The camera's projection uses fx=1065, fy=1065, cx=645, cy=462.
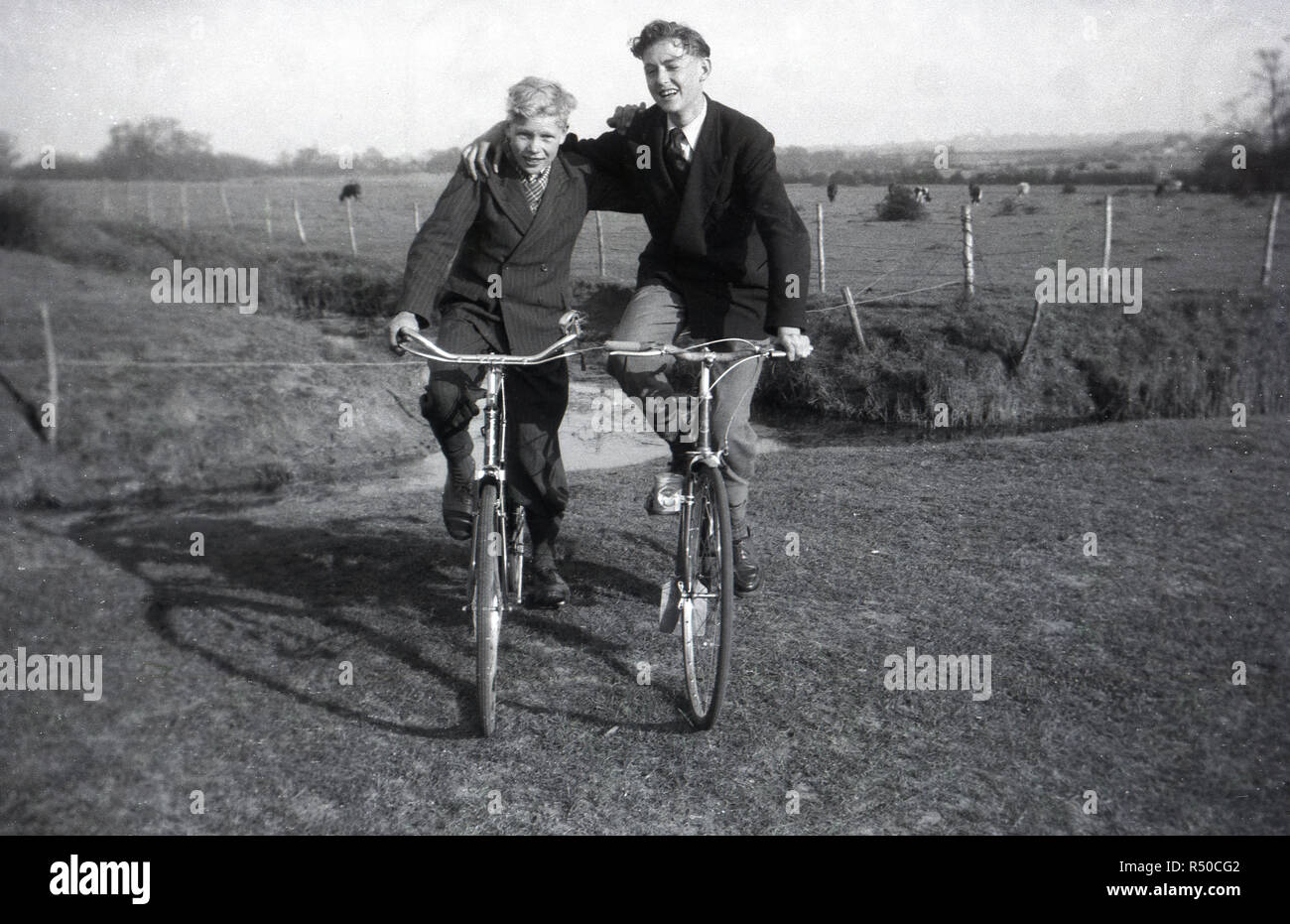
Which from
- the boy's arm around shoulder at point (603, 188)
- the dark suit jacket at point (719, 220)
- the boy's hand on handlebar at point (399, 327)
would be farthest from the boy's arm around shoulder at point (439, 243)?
the dark suit jacket at point (719, 220)

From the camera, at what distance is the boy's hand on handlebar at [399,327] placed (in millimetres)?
4363

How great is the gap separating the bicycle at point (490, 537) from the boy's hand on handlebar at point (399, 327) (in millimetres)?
32

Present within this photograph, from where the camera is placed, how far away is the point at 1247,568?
19.5ft

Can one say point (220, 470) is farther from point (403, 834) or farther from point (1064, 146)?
point (1064, 146)

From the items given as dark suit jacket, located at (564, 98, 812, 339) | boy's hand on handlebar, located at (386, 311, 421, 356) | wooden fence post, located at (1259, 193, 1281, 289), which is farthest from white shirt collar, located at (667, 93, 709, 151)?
wooden fence post, located at (1259, 193, 1281, 289)

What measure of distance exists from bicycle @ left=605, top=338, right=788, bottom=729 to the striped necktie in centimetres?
117

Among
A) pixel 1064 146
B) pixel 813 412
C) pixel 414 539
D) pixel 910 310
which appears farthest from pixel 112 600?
pixel 1064 146

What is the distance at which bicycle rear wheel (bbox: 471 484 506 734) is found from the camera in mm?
4215

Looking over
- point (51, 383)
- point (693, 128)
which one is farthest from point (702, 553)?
point (51, 383)

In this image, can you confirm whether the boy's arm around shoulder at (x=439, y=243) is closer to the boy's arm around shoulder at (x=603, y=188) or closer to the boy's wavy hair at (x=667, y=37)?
the boy's arm around shoulder at (x=603, y=188)

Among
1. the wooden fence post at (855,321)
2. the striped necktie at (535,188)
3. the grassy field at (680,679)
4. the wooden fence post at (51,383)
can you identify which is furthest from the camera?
the wooden fence post at (855,321)

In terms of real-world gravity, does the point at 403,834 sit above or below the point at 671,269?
below

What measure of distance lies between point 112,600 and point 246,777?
95.3 inches

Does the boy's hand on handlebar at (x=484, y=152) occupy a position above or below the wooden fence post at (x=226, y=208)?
below
